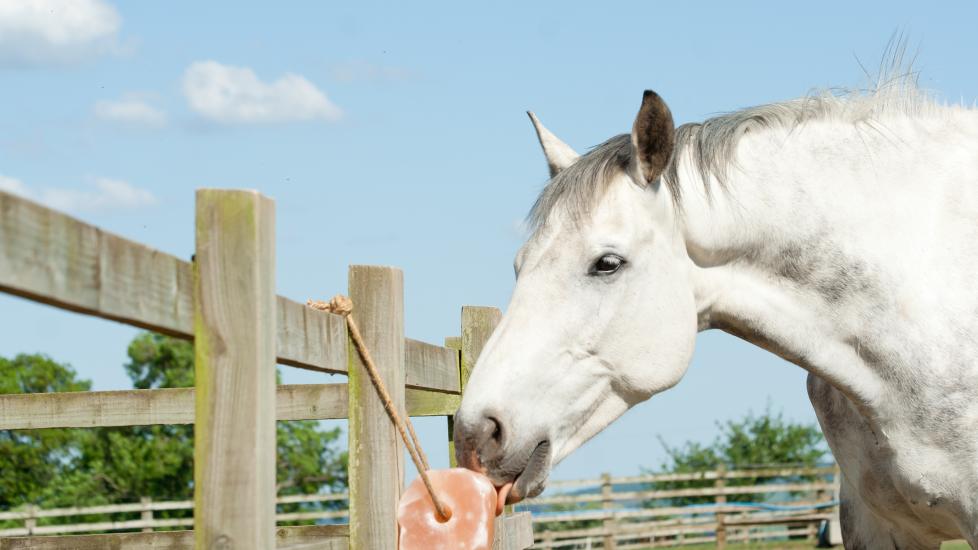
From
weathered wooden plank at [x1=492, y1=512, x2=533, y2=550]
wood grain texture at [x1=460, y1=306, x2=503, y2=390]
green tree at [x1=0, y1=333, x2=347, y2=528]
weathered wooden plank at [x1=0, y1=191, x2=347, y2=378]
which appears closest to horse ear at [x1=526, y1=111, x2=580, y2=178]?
wood grain texture at [x1=460, y1=306, x2=503, y2=390]

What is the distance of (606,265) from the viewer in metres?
3.30

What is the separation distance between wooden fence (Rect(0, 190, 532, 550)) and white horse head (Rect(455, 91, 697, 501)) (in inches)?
12.0

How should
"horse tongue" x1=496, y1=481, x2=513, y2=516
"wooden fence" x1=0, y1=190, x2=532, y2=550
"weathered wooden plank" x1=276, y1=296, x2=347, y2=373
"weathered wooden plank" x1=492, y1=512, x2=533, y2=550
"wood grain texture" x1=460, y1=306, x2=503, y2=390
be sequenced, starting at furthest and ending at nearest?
"wood grain texture" x1=460, y1=306, x2=503, y2=390
"weathered wooden plank" x1=492, y1=512, x2=533, y2=550
"horse tongue" x1=496, y1=481, x2=513, y2=516
"weathered wooden plank" x1=276, y1=296, x2=347, y2=373
"wooden fence" x1=0, y1=190, x2=532, y2=550

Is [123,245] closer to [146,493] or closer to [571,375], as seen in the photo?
[571,375]

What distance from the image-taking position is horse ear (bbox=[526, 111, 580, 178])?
12.8 ft

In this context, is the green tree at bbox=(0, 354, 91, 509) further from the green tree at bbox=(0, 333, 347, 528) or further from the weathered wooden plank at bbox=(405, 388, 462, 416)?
the weathered wooden plank at bbox=(405, 388, 462, 416)

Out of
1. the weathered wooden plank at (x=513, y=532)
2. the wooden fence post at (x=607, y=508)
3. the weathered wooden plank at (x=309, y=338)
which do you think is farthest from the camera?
the wooden fence post at (x=607, y=508)

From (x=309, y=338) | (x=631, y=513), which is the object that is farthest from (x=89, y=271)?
(x=631, y=513)

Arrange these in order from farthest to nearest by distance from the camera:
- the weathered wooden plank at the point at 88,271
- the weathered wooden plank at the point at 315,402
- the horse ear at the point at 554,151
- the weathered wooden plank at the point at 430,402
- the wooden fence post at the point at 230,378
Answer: the weathered wooden plank at the point at 430,402 → the weathered wooden plank at the point at 315,402 → the horse ear at the point at 554,151 → the wooden fence post at the point at 230,378 → the weathered wooden plank at the point at 88,271

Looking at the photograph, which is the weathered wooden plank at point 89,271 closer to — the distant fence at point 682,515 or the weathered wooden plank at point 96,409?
the weathered wooden plank at point 96,409

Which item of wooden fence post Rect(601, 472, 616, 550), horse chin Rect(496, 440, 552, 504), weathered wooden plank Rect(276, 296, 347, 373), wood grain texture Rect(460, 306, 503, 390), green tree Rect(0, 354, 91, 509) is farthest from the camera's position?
green tree Rect(0, 354, 91, 509)

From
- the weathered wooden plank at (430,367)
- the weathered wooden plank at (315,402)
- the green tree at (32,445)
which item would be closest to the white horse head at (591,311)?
the weathered wooden plank at (430,367)

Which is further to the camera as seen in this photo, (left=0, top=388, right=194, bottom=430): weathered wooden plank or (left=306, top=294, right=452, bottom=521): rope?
(left=0, top=388, right=194, bottom=430): weathered wooden plank

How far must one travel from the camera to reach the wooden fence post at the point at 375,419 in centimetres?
310
